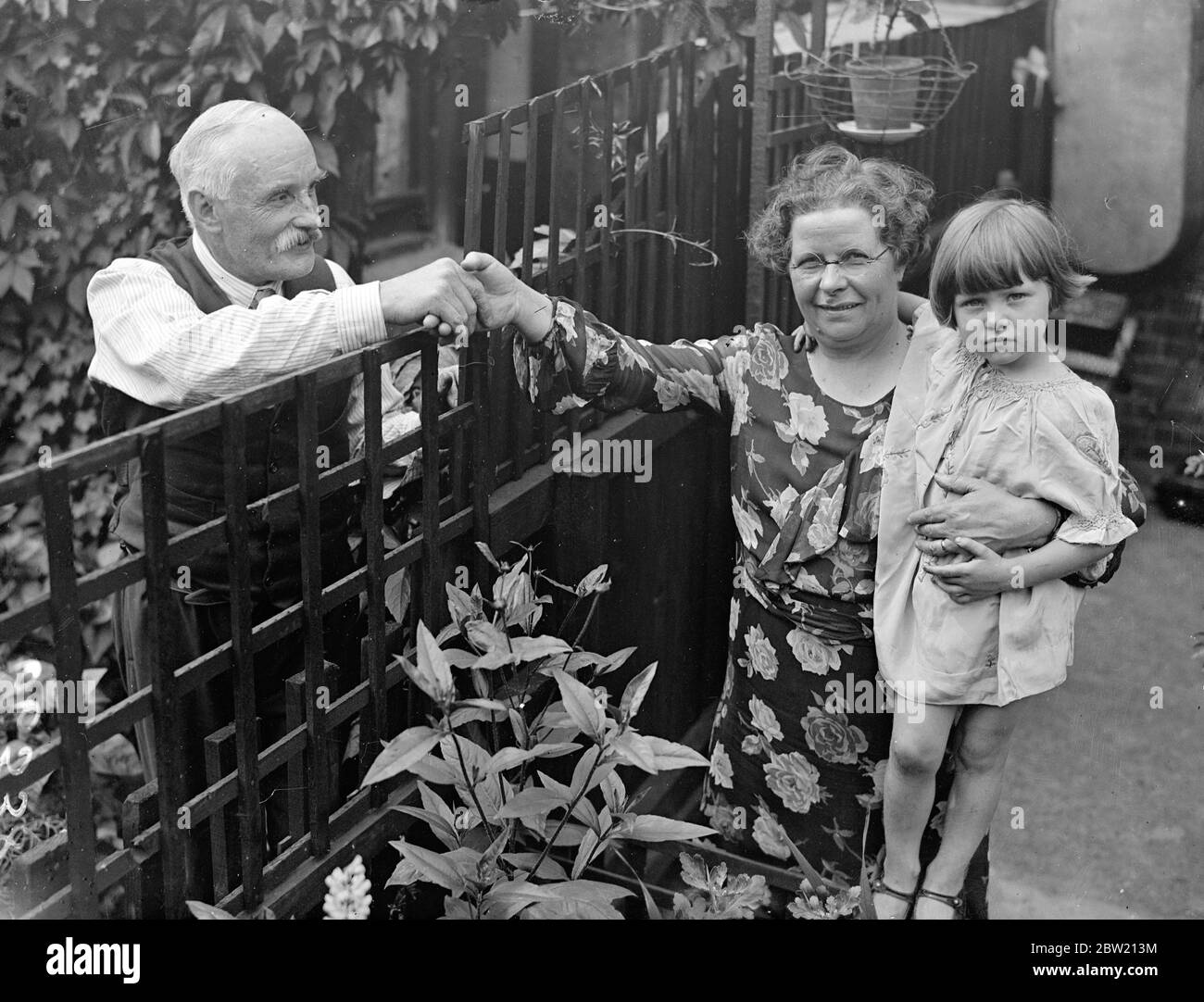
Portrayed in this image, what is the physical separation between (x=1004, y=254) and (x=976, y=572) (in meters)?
0.54

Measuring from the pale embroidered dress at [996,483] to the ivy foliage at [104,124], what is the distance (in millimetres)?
2490

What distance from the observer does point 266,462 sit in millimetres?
2553

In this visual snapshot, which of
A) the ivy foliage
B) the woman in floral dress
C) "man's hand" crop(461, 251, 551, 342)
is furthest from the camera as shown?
the ivy foliage

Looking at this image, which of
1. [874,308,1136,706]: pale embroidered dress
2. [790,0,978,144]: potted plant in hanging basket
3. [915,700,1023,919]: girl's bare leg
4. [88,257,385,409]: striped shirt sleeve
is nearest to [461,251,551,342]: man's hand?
[88,257,385,409]: striped shirt sleeve

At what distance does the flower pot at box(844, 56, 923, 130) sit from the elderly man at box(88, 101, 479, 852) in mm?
1607

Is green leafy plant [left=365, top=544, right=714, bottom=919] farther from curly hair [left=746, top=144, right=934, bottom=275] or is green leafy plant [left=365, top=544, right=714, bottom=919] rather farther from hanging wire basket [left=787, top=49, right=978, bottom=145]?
hanging wire basket [left=787, top=49, right=978, bottom=145]

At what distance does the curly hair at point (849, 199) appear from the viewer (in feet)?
8.68

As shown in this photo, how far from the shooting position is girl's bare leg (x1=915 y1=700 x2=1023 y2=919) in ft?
8.51

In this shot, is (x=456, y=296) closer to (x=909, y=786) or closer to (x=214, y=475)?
(x=214, y=475)

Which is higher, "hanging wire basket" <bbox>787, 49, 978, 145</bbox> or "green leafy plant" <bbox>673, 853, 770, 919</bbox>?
"hanging wire basket" <bbox>787, 49, 978, 145</bbox>

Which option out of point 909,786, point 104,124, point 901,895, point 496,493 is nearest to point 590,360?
point 496,493

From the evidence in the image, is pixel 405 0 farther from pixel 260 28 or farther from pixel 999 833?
pixel 999 833
